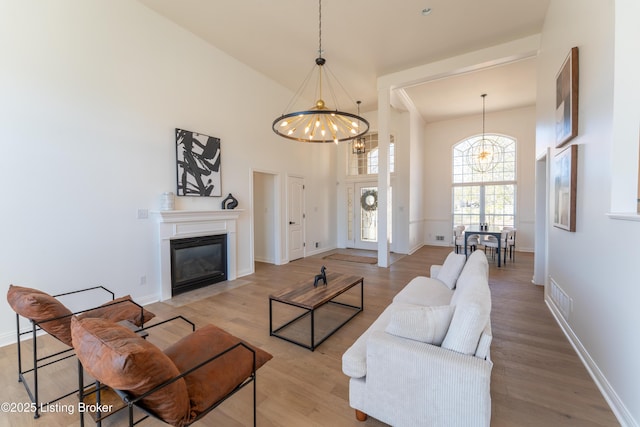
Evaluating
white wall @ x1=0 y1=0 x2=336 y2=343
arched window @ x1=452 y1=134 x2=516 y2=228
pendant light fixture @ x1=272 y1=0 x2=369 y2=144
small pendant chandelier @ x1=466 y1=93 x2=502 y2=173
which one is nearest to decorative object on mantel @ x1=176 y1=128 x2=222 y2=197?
white wall @ x1=0 y1=0 x2=336 y2=343

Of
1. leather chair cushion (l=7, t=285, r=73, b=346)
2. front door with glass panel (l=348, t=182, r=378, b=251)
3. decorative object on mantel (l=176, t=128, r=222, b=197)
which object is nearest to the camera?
leather chair cushion (l=7, t=285, r=73, b=346)

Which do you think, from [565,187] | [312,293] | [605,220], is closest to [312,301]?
[312,293]

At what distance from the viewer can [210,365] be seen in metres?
1.53

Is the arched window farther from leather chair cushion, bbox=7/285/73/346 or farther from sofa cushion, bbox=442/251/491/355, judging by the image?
leather chair cushion, bbox=7/285/73/346

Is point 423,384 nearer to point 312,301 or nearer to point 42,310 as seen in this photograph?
point 312,301

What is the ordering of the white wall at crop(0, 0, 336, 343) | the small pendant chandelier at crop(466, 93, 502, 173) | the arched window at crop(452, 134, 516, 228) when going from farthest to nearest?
the small pendant chandelier at crop(466, 93, 502, 173) < the arched window at crop(452, 134, 516, 228) < the white wall at crop(0, 0, 336, 343)

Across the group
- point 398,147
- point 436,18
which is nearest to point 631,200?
point 436,18

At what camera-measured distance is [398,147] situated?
758 cm

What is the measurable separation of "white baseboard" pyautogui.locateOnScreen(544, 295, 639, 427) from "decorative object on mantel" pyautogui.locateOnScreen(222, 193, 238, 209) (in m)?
4.84

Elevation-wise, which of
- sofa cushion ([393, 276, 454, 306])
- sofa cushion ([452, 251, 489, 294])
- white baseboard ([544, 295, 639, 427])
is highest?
sofa cushion ([452, 251, 489, 294])

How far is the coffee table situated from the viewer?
265 centimetres

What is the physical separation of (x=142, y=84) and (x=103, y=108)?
651mm

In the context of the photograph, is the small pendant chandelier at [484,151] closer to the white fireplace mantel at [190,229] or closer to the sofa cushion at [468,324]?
the white fireplace mantel at [190,229]

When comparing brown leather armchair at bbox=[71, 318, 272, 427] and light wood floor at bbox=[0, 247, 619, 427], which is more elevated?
brown leather armchair at bbox=[71, 318, 272, 427]
